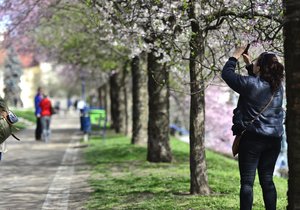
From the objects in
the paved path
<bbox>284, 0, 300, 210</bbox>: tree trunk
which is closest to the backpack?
the paved path

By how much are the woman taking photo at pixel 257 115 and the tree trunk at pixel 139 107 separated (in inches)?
472

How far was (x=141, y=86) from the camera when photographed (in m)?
18.3

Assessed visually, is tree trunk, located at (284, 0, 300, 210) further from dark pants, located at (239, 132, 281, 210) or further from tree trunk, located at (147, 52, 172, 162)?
tree trunk, located at (147, 52, 172, 162)

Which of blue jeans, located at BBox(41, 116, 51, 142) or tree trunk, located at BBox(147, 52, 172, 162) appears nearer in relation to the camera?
tree trunk, located at BBox(147, 52, 172, 162)

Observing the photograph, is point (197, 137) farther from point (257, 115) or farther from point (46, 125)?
point (46, 125)

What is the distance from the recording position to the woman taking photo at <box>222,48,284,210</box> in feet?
18.8

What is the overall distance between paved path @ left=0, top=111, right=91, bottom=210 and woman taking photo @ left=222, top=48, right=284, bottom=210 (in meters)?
2.84

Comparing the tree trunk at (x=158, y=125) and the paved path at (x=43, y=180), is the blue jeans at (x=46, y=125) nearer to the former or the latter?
the paved path at (x=43, y=180)

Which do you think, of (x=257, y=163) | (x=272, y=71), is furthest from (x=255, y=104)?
(x=257, y=163)

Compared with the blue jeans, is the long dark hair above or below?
above

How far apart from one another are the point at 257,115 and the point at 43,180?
602 cm

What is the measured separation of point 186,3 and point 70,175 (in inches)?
203

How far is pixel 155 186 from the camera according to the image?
9.35m

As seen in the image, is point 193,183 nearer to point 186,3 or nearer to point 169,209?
point 169,209
